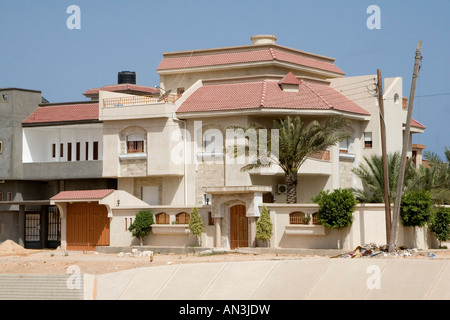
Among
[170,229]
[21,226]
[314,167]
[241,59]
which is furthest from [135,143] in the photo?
[314,167]

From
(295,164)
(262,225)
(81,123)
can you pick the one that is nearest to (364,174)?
(295,164)

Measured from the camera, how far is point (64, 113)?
172ft

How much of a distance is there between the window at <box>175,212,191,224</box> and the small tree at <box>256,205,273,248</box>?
15.5ft

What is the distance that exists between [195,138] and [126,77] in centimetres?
2030

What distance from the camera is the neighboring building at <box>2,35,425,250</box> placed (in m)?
45.7

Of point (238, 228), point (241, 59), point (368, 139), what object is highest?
point (241, 59)

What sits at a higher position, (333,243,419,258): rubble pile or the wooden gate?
the wooden gate

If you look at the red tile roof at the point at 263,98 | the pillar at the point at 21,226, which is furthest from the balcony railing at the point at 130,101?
the pillar at the point at 21,226

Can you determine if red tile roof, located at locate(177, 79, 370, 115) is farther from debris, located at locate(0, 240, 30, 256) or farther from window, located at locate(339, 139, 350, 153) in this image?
debris, located at locate(0, 240, 30, 256)

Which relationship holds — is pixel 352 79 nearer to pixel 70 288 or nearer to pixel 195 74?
pixel 195 74

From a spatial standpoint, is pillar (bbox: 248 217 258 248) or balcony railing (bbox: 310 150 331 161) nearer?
pillar (bbox: 248 217 258 248)

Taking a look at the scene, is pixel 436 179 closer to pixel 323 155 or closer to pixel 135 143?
pixel 323 155

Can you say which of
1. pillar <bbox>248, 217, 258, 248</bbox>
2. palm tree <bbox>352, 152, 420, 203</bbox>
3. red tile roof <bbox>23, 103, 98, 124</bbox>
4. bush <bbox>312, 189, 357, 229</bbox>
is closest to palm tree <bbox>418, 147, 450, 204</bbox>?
palm tree <bbox>352, 152, 420, 203</bbox>
